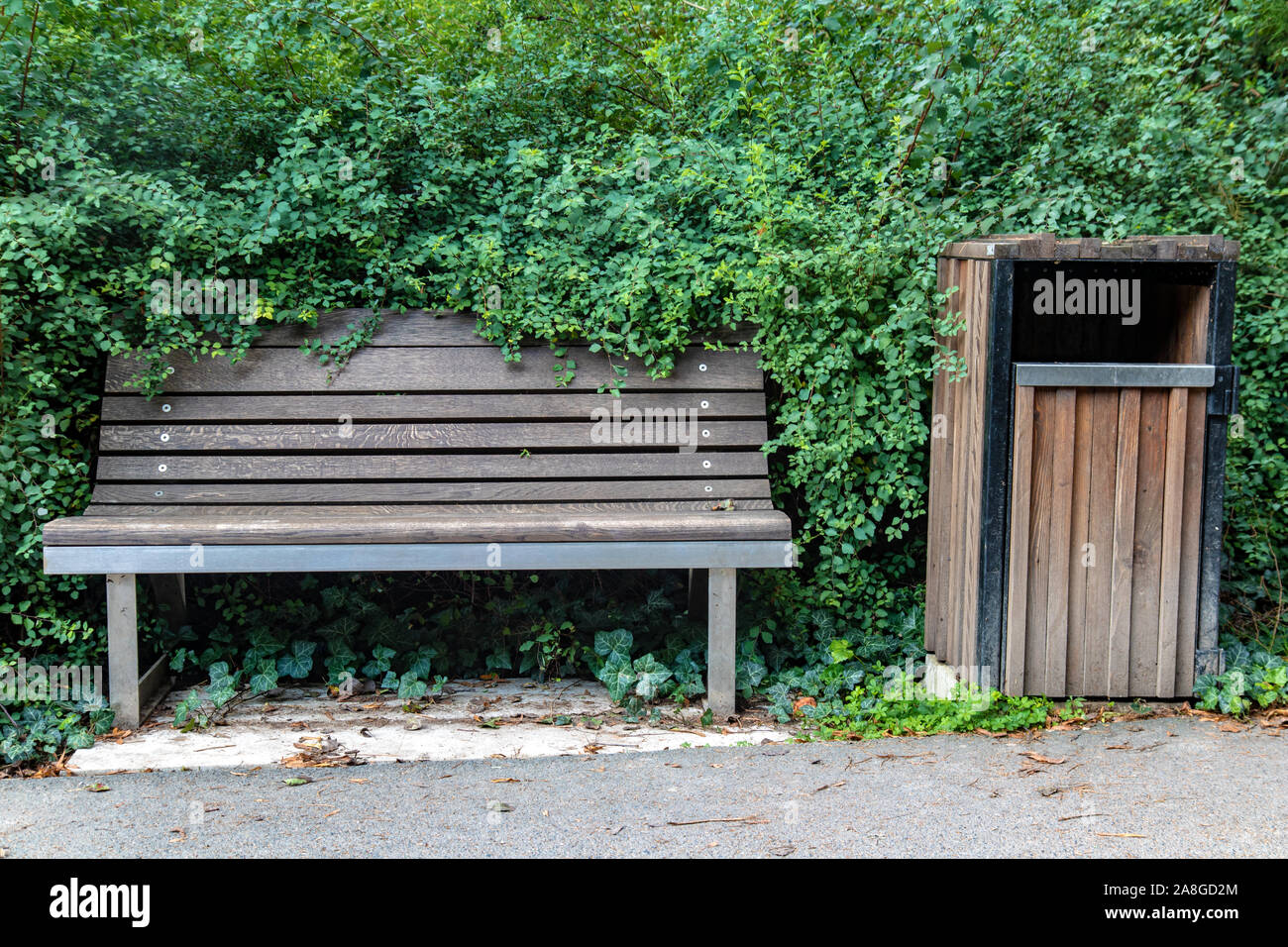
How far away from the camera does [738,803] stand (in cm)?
316

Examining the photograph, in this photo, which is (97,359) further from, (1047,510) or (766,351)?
(1047,510)

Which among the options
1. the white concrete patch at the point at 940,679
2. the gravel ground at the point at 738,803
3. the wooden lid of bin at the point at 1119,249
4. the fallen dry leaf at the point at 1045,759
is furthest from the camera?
the white concrete patch at the point at 940,679

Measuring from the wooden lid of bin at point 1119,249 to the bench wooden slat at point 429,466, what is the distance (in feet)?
4.24

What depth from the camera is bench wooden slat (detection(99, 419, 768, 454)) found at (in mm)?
4207

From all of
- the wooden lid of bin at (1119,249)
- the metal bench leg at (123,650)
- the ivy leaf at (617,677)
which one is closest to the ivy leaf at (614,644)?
the ivy leaf at (617,677)

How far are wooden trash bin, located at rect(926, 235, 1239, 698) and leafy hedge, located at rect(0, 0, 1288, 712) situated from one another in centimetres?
46

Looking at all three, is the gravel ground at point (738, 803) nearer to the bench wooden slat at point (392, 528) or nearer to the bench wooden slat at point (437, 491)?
the bench wooden slat at point (392, 528)

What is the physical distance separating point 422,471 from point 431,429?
0.62ft

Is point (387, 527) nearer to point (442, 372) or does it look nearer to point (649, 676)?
point (442, 372)

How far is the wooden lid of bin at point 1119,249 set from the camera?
3.63 metres

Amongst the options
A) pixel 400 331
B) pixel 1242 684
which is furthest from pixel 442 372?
pixel 1242 684

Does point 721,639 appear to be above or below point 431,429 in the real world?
below

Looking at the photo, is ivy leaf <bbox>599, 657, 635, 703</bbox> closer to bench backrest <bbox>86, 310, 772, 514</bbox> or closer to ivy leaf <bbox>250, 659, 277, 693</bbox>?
bench backrest <bbox>86, 310, 772, 514</bbox>

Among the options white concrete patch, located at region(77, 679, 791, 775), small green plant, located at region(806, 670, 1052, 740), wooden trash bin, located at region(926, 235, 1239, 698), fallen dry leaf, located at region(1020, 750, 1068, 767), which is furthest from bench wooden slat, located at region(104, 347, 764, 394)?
fallen dry leaf, located at region(1020, 750, 1068, 767)
